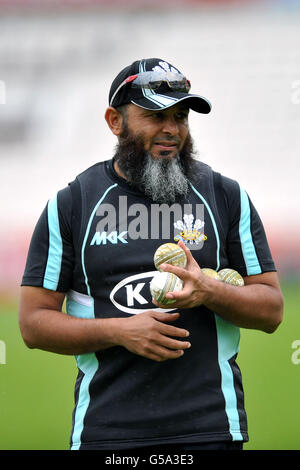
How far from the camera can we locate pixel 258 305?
2412 millimetres

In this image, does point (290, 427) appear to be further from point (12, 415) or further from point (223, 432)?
point (223, 432)

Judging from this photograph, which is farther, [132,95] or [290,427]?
[290,427]

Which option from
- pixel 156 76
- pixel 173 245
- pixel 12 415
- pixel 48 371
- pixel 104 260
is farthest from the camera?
pixel 48 371

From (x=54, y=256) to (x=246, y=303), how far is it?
73cm

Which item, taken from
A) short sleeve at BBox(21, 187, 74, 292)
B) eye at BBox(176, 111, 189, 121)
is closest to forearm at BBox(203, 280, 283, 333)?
short sleeve at BBox(21, 187, 74, 292)

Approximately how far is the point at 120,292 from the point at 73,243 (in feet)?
0.87

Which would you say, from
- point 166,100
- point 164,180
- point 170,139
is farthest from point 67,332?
point 166,100

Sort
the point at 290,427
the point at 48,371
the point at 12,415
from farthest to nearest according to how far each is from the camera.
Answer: the point at 48,371
the point at 12,415
the point at 290,427

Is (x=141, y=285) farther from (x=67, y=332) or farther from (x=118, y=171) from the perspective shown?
(x=118, y=171)

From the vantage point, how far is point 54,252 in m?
2.45

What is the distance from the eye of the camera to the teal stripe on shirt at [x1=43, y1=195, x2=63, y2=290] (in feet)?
8.01

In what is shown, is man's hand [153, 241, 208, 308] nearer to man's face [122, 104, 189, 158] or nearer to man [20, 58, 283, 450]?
man [20, 58, 283, 450]

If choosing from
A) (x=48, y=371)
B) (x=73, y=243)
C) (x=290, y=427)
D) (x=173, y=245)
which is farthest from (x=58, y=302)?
(x=48, y=371)

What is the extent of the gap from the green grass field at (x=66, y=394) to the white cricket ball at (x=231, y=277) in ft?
8.61
